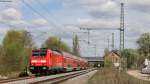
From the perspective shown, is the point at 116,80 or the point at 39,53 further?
the point at 39,53

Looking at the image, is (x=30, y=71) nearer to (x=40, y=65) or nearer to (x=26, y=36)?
(x=40, y=65)

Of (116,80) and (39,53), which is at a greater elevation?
(39,53)

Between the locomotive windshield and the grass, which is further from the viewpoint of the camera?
the locomotive windshield

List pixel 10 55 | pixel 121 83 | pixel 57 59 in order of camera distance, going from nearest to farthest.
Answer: pixel 121 83 → pixel 57 59 → pixel 10 55

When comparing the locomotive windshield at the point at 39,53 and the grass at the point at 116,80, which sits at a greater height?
the locomotive windshield at the point at 39,53

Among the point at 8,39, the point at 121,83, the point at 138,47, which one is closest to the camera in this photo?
the point at 121,83

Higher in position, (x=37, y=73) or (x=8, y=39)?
(x=8, y=39)

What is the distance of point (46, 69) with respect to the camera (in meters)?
54.6

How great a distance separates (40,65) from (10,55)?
67.9ft

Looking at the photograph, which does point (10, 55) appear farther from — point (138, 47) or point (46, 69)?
point (138, 47)

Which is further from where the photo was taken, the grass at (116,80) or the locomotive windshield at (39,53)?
the locomotive windshield at (39,53)

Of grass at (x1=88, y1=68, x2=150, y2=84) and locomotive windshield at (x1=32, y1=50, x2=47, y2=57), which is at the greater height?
locomotive windshield at (x1=32, y1=50, x2=47, y2=57)

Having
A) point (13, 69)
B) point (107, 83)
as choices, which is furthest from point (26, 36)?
point (107, 83)

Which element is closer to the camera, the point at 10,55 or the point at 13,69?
the point at 13,69
